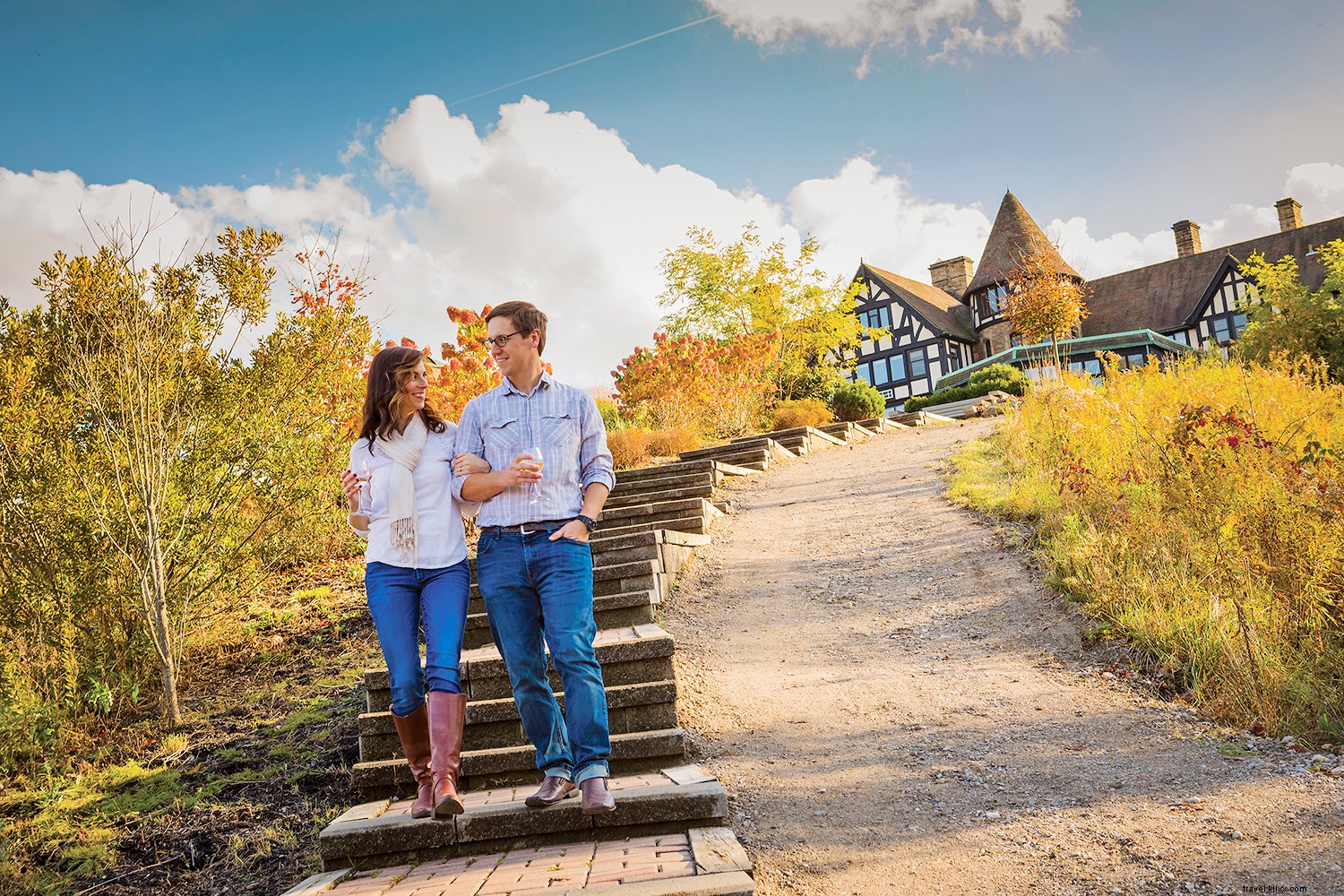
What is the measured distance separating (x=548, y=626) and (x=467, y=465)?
0.65 metres

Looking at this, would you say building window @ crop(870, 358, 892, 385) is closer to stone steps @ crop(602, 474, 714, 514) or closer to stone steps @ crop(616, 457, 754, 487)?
stone steps @ crop(616, 457, 754, 487)

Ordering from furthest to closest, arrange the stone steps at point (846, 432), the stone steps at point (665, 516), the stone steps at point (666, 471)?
1. the stone steps at point (846, 432)
2. the stone steps at point (666, 471)
3. the stone steps at point (665, 516)

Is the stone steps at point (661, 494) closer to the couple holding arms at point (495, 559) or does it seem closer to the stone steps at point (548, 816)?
the stone steps at point (548, 816)

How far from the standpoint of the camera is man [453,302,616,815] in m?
3.10

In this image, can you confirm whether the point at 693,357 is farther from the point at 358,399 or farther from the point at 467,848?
the point at 467,848

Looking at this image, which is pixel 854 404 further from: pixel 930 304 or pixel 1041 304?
pixel 930 304

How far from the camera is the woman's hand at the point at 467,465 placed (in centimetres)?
318

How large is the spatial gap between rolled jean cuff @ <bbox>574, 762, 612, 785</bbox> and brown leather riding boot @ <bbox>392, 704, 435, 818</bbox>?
1.75ft

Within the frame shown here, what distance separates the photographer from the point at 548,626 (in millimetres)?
3121

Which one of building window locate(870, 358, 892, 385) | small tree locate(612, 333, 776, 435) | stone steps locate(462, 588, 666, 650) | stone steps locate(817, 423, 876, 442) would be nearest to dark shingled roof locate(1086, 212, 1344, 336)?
building window locate(870, 358, 892, 385)

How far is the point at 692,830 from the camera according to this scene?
3.26 meters

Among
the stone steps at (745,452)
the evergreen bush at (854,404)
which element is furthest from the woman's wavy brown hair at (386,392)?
the evergreen bush at (854,404)

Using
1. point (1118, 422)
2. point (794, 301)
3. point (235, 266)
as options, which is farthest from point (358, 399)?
point (794, 301)

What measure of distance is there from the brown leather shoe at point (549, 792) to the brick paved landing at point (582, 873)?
180 mm
